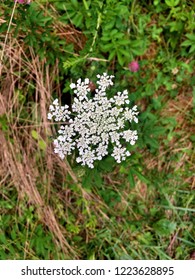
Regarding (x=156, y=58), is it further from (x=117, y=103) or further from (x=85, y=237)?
(x=85, y=237)

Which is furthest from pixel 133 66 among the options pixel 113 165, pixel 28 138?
pixel 28 138

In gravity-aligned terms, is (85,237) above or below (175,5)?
below

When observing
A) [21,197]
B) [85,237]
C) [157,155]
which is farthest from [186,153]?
[21,197]

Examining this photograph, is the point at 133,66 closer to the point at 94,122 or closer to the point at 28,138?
the point at 94,122

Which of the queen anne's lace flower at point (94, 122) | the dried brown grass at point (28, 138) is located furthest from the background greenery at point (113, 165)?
the queen anne's lace flower at point (94, 122)

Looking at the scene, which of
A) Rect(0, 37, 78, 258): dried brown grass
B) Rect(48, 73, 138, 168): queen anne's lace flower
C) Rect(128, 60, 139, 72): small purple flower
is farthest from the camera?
Rect(0, 37, 78, 258): dried brown grass

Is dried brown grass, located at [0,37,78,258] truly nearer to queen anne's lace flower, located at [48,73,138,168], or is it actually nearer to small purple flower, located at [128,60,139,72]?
small purple flower, located at [128,60,139,72]

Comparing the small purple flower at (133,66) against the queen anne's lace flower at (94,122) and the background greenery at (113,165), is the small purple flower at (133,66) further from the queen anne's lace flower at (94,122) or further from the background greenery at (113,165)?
the queen anne's lace flower at (94,122)

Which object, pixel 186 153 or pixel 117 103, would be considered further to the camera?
pixel 186 153

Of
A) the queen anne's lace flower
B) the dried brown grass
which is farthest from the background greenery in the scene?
the queen anne's lace flower
